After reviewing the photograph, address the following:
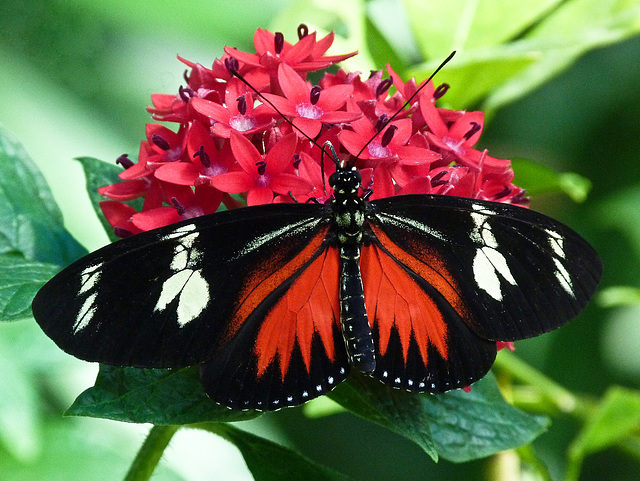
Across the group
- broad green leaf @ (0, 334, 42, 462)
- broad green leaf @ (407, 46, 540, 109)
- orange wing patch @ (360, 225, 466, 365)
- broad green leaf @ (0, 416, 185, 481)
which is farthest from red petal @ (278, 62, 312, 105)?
broad green leaf @ (0, 416, 185, 481)

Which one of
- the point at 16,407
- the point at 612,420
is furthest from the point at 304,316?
the point at 16,407

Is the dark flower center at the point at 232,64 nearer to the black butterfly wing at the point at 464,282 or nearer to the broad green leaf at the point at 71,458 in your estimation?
the black butterfly wing at the point at 464,282

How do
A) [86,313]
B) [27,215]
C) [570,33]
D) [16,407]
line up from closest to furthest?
1. [86,313]
2. [27,215]
3. [570,33]
4. [16,407]

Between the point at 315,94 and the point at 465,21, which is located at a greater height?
the point at 465,21

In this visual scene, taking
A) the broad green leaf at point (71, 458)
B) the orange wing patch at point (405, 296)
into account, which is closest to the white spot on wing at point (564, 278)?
the orange wing patch at point (405, 296)

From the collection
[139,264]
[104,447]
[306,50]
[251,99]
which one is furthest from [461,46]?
[104,447]

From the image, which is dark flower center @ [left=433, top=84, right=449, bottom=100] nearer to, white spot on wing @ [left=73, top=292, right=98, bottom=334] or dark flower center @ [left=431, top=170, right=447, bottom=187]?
Answer: dark flower center @ [left=431, top=170, right=447, bottom=187]

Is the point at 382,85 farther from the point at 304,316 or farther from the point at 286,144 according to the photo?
the point at 304,316
